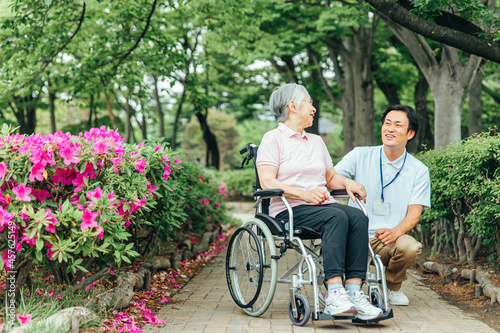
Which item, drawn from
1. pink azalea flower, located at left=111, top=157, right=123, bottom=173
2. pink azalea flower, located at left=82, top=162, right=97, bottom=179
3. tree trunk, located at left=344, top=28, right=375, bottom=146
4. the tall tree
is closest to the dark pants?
pink azalea flower, located at left=111, top=157, right=123, bottom=173

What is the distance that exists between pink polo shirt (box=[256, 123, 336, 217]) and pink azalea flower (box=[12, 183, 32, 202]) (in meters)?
1.48

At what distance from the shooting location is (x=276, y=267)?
334cm

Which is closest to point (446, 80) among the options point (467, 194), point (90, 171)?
point (467, 194)

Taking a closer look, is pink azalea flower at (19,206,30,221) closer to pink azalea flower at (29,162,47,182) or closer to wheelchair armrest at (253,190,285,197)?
pink azalea flower at (29,162,47,182)

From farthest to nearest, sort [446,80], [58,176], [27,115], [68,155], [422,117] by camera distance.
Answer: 1. [27,115]
2. [422,117]
3. [446,80]
4. [58,176]
5. [68,155]

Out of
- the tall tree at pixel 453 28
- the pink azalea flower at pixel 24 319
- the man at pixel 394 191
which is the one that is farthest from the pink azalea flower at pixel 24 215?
the tall tree at pixel 453 28

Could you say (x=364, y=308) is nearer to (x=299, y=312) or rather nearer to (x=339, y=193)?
(x=299, y=312)

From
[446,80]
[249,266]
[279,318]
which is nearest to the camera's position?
[279,318]

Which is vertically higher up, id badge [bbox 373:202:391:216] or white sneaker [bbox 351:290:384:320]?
id badge [bbox 373:202:391:216]

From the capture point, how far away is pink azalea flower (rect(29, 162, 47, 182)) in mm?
2982

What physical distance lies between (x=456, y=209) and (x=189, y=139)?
28.6 metres

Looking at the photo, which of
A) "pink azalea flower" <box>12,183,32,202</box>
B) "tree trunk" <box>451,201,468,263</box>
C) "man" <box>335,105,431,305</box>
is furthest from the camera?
"tree trunk" <box>451,201,468,263</box>

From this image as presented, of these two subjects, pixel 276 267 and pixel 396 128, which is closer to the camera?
pixel 276 267

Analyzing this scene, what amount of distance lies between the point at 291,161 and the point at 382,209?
0.86m
